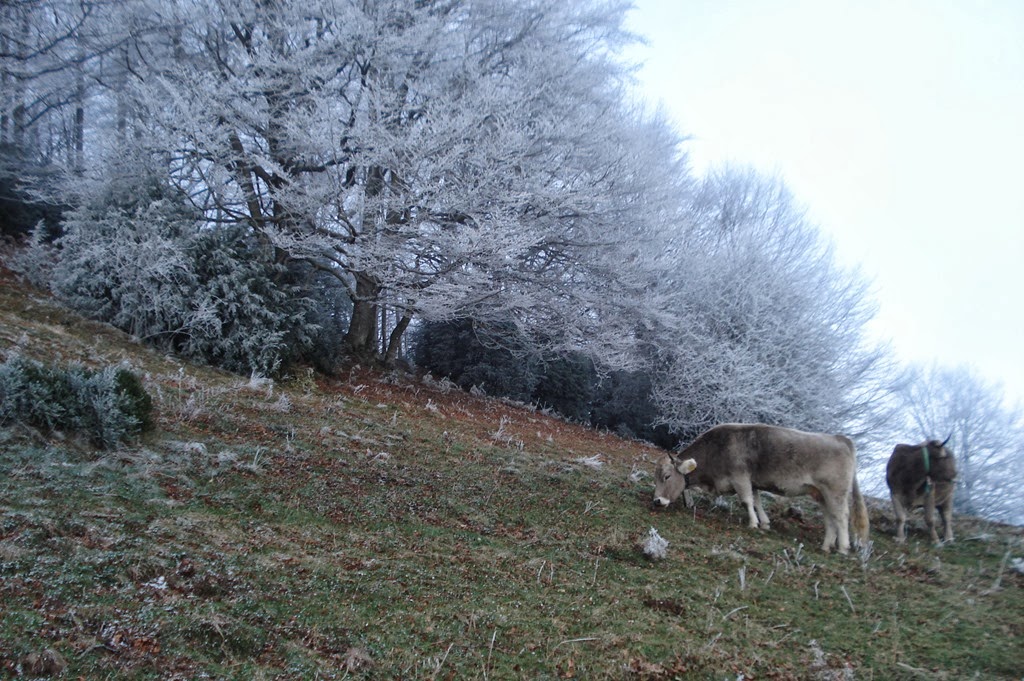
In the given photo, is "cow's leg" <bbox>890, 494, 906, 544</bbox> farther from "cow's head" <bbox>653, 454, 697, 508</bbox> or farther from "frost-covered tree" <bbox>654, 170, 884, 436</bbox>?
"frost-covered tree" <bbox>654, 170, 884, 436</bbox>

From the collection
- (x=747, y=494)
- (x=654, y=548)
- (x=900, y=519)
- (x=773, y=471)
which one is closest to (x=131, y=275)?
(x=654, y=548)

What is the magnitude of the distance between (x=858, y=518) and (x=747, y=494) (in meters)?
1.14

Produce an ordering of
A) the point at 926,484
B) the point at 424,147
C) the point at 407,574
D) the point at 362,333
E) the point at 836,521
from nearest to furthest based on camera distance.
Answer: the point at 407,574, the point at 836,521, the point at 926,484, the point at 424,147, the point at 362,333

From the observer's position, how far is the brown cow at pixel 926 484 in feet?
27.9

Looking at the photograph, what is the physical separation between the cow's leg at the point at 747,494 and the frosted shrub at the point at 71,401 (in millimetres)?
6129

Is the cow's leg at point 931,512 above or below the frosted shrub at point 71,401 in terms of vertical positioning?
below

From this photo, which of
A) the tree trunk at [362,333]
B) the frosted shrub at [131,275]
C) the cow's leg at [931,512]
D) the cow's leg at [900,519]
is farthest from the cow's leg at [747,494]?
the tree trunk at [362,333]

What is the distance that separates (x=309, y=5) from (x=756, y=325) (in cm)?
1250

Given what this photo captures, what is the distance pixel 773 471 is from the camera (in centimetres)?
781

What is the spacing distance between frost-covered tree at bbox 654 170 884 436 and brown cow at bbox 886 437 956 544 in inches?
278

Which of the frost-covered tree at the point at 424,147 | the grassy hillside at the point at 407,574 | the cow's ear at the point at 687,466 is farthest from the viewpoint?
the frost-covered tree at the point at 424,147

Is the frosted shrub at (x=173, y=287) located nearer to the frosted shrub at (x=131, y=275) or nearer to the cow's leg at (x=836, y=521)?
the frosted shrub at (x=131, y=275)

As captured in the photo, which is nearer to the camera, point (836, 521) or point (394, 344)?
point (836, 521)

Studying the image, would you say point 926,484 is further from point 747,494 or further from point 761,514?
point 747,494
